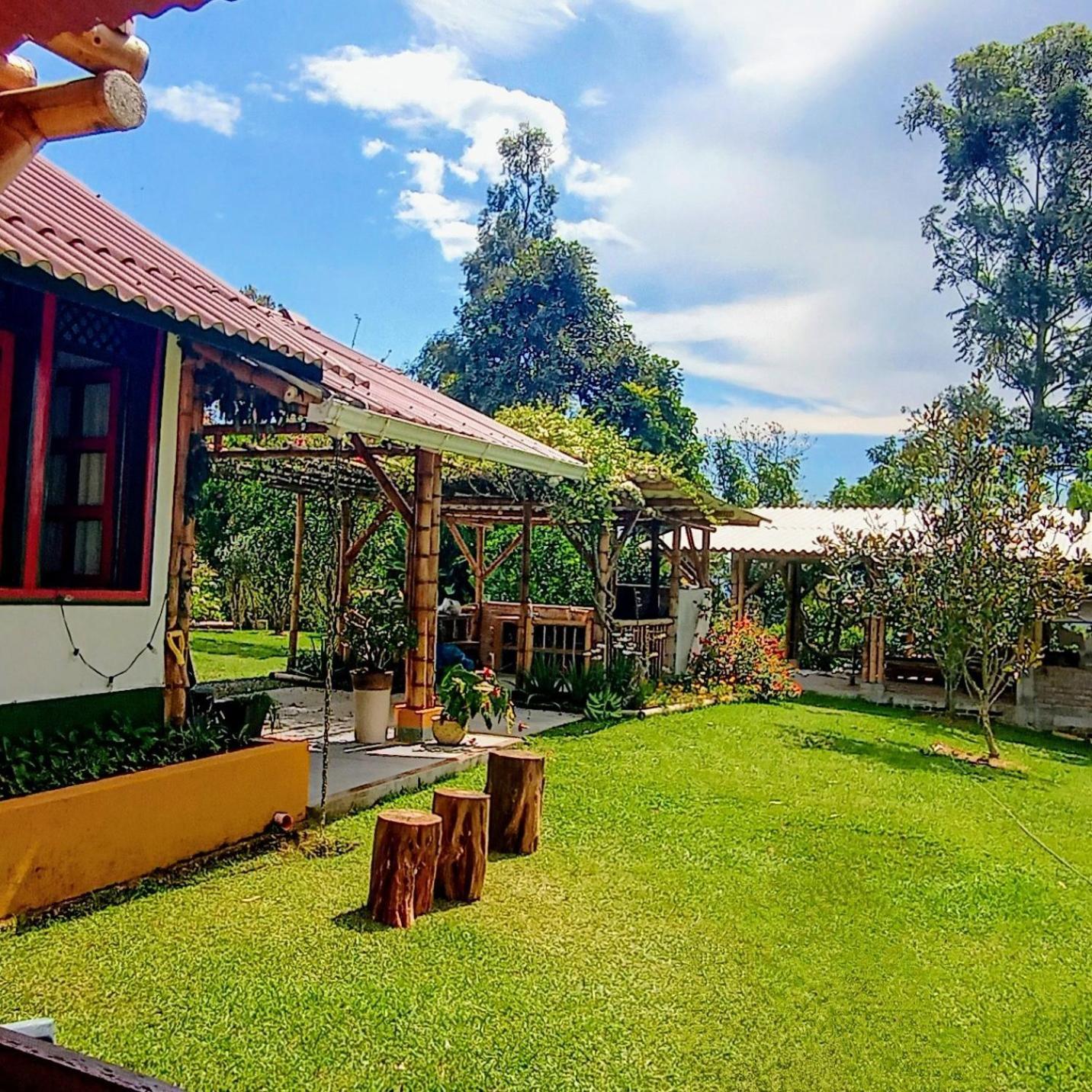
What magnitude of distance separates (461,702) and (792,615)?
13313mm

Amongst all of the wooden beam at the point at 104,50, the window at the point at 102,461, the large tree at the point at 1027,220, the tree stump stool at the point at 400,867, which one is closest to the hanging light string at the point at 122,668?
the window at the point at 102,461

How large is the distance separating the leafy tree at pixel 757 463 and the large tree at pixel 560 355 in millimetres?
4298

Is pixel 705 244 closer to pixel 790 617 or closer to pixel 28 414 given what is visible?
pixel 790 617

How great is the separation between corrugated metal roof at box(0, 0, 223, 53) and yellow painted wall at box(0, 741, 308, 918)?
3989 millimetres

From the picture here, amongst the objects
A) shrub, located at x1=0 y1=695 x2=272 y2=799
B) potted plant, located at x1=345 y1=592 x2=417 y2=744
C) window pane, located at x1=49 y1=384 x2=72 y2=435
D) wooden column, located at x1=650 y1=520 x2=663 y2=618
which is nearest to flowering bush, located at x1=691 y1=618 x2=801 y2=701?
wooden column, located at x1=650 y1=520 x2=663 y2=618

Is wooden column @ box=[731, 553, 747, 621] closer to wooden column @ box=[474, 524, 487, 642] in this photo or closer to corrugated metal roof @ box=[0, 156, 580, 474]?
wooden column @ box=[474, 524, 487, 642]

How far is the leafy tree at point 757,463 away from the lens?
33.2 metres

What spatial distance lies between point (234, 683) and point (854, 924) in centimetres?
904

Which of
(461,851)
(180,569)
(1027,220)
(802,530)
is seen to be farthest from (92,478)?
(1027,220)

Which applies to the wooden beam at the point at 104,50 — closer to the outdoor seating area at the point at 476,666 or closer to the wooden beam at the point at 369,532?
the outdoor seating area at the point at 476,666

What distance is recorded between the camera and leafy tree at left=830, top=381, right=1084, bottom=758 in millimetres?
11172

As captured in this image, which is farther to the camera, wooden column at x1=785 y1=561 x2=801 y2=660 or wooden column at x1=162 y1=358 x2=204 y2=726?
wooden column at x1=785 y1=561 x2=801 y2=660

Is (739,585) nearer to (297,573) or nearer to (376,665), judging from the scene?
(297,573)

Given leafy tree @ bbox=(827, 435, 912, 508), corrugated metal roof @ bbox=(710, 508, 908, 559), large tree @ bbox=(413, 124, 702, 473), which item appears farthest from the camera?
large tree @ bbox=(413, 124, 702, 473)
